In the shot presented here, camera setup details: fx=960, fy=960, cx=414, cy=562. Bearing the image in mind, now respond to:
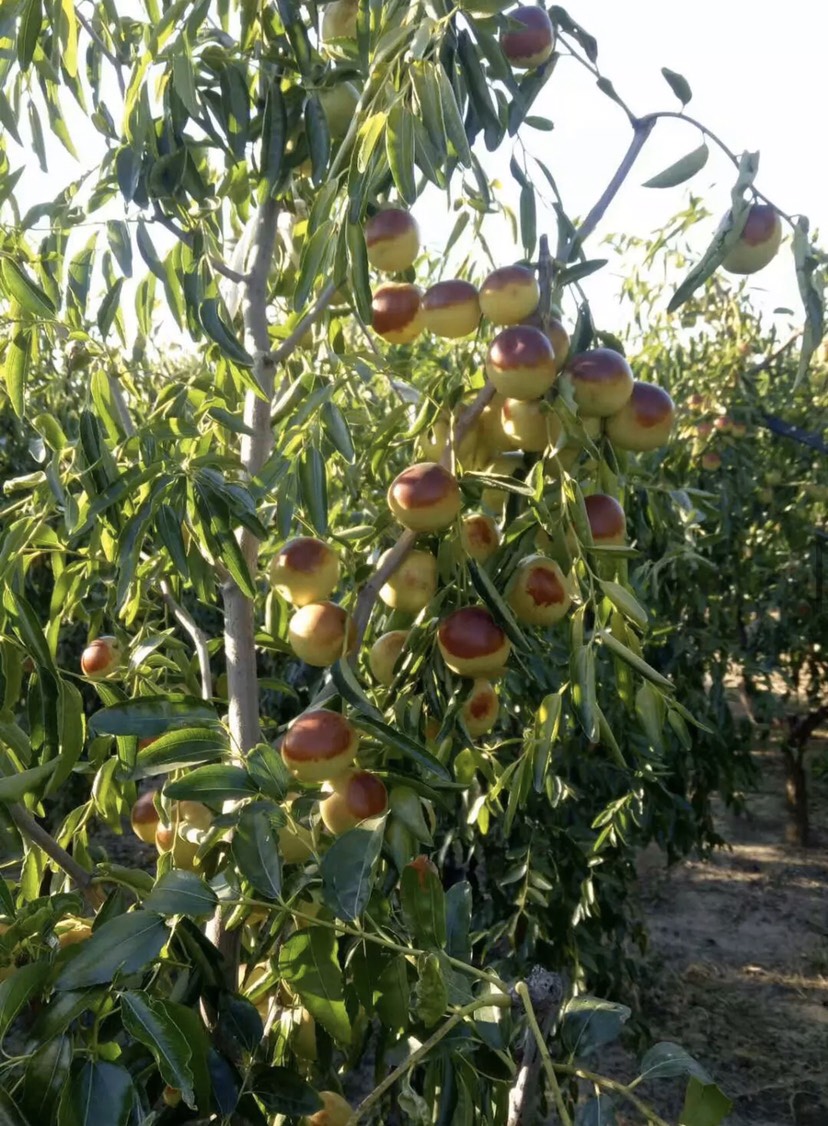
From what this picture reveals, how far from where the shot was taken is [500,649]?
3.14 ft

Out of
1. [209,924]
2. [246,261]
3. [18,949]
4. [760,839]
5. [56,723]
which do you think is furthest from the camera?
[760,839]

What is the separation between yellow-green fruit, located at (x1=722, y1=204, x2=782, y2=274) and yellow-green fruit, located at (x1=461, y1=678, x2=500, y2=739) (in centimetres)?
51

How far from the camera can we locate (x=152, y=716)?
89cm

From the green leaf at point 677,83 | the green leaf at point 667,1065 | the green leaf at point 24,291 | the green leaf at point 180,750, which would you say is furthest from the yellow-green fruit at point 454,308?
the green leaf at point 667,1065

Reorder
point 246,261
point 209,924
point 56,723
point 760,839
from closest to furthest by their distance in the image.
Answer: point 56,723
point 209,924
point 246,261
point 760,839

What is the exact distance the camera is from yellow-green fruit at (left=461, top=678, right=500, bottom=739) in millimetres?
1075

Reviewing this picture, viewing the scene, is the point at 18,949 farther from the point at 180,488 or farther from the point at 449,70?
the point at 449,70

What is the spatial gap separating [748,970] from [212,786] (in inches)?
141

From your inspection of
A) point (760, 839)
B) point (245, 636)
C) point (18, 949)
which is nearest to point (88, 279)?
point (245, 636)

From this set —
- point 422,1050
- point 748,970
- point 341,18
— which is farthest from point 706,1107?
point 748,970

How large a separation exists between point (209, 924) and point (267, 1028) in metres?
0.12

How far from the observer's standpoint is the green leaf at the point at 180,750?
87cm

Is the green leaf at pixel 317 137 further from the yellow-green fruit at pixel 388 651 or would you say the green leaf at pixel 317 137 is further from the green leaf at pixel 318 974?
the green leaf at pixel 318 974

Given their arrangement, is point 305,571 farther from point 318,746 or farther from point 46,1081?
point 46,1081
